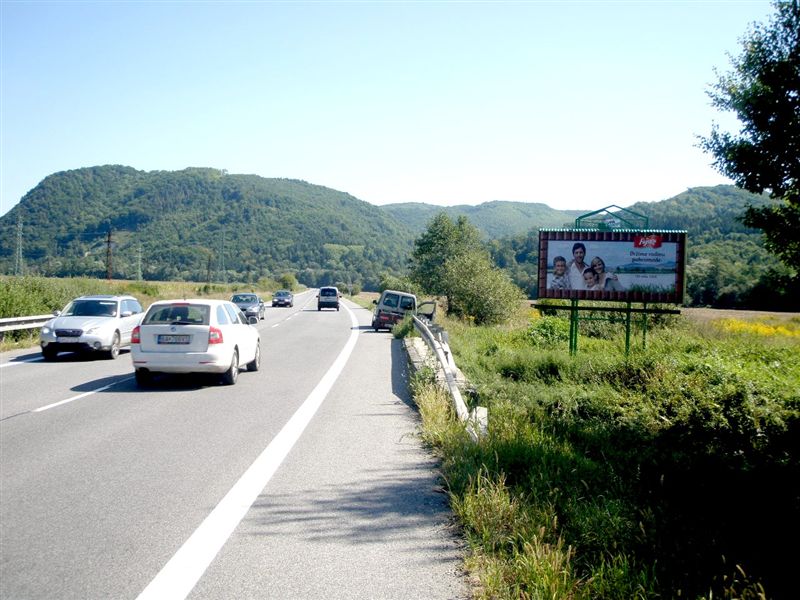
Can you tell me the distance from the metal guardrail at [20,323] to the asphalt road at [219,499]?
1069cm

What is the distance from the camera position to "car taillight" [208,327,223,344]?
13648mm

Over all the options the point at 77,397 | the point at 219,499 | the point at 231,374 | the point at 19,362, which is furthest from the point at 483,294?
the point at 219,499

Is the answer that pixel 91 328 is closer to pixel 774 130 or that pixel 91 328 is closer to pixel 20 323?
pixel 20 323

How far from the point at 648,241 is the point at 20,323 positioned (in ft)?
67.4

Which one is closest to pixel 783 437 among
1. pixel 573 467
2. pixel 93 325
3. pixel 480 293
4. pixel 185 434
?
pixel 573 467

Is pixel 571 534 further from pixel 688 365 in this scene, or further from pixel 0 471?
pixel 688 365

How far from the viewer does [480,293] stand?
131 ft

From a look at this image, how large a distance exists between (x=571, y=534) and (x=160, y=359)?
33.7 feet

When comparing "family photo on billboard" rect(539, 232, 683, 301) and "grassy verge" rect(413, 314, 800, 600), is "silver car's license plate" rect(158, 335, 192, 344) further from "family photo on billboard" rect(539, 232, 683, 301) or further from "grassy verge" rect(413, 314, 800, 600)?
"family photo on billboard" rect(539, 232, 683, 301)

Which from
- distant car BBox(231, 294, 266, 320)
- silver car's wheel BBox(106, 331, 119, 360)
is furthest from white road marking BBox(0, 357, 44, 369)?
distant car BBox(231, 294, 266, 320)

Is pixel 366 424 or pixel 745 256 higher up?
pixel 745 256

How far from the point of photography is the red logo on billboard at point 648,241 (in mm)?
20953

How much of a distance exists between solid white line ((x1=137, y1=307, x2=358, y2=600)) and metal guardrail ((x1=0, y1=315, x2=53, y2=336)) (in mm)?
16140

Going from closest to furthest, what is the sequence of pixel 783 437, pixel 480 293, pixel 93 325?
pixel 783 437, pixel 93 325, pixel 480 293
